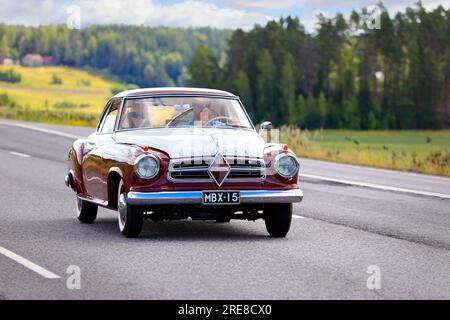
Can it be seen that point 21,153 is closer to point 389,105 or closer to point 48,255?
point 48,255

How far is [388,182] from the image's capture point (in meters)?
22.9

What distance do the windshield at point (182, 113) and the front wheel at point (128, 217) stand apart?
1.13 metres

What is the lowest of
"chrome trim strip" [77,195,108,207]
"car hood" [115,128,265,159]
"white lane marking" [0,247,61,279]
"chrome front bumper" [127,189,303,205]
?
"white lane marking" [0,247,61,279]

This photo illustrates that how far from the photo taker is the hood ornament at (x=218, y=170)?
11820 mm

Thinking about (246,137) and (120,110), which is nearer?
(246,137)

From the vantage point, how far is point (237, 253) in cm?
1107

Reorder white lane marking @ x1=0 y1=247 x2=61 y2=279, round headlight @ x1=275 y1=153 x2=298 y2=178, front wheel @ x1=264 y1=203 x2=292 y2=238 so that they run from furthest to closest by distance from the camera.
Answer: front wheel @ x1=264 y1=203 x2=292 y2=238
round headlight @ x1=275 y1=153 x2=298 y2=178
white lane marking @ x1=0 y1=247 x2=61 y2=279

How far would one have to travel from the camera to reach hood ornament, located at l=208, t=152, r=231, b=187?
11.8 m

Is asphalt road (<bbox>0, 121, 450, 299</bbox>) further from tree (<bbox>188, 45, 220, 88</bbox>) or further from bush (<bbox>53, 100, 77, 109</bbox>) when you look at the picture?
bush (<bbox>53, 100, 77, 109</bbox>)

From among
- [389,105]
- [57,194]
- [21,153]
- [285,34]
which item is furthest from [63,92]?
[57,194]

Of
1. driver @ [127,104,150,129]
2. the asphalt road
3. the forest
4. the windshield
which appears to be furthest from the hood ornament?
the forest

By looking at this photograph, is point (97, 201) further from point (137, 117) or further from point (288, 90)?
point (288, 90)

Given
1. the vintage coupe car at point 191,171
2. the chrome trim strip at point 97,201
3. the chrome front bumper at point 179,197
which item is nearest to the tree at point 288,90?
the chrome trim strip at point 97,201
